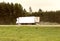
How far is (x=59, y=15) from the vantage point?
66.2 meters

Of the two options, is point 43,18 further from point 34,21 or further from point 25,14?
point 34,21

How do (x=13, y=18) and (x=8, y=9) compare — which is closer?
(x=13, y=18)

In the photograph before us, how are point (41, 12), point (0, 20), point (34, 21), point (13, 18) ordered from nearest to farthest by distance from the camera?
1. point (34, 21)
2. point (0, 20)
3. point (13, 18)
4. point (41, 12)

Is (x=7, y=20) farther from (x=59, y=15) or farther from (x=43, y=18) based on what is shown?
(x=59, y=15)

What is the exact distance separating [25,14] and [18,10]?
430 centimetres

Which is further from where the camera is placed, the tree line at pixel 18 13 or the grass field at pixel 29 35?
the tree line at pixel 18 13

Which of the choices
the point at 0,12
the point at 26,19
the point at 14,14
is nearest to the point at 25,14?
the point at 14,14

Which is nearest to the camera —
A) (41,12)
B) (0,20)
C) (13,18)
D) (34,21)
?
(34,21)

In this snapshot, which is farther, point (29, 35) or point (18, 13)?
point (18, 13)

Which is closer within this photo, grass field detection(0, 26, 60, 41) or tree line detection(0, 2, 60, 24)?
grass field detection(0, 26, 60, 41)

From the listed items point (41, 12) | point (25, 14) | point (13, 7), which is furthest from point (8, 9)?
point (41, 12)

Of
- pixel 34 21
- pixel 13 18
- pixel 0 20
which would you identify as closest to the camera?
pixel 34 21

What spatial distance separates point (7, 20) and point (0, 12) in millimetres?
6572

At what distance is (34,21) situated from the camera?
51312 millimetres
